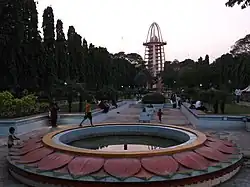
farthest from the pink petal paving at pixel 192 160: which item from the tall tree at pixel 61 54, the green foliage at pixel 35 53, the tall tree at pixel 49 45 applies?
the tall tree at pixel 61 54

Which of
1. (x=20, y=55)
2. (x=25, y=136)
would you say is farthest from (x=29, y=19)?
(x=25, y=136)

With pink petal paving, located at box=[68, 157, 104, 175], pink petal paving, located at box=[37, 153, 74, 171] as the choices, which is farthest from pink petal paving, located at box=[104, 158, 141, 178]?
pink petal paving, located at box=[37, 153, 74, 171]

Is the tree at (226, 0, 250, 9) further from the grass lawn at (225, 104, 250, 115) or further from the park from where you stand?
the grass lawn at (225, 104, 250, 115)

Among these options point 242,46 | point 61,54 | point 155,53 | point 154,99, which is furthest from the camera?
point 155,53

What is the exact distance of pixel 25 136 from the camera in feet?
48.0

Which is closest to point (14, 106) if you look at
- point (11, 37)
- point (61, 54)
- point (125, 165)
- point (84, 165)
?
point (11, 37)

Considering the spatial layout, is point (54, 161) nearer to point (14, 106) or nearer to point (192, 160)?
point (192, 160)

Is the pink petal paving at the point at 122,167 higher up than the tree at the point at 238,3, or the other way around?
the tree at the point at 238,3

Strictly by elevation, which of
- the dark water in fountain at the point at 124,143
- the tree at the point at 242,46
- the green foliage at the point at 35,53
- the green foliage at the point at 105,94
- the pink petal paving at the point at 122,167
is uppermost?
the tree at the point at 242,46

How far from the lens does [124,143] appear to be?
1162 cm

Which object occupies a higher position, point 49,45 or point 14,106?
point 49,45

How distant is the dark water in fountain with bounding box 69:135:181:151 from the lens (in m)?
10.9

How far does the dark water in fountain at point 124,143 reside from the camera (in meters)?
10.9

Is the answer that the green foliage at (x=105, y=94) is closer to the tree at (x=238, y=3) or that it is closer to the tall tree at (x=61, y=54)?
the tall tree at (x=61, y=54)
